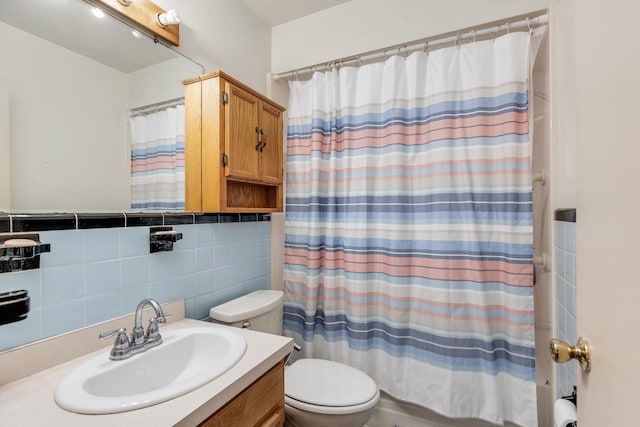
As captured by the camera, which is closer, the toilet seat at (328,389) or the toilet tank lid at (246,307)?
the toilet seat at (328,389)

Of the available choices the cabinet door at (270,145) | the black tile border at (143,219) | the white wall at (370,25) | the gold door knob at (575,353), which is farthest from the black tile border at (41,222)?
the white wall at (370,25)

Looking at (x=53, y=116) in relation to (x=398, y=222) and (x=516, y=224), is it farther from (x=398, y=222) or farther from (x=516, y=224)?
(x=516, y=224)

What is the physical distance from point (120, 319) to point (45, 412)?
0.40m

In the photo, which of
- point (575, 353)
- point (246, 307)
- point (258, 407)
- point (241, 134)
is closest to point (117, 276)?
point (246, 307)

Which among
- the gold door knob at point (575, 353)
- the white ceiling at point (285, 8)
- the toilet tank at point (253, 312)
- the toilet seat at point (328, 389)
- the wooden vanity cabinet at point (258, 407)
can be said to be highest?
the white ceiling at point (285, 8)

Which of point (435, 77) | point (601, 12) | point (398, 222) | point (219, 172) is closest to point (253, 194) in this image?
point (219, 172)

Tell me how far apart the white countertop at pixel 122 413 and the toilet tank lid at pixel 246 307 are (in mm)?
409

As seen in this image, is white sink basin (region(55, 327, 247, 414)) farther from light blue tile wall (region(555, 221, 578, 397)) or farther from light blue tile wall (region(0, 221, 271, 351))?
light blue tile wall (region(555, 221, 578, 397))

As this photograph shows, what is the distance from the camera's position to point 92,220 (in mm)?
978

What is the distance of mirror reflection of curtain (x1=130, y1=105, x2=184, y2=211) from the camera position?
3.75 feet

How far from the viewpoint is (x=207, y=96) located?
4.35ft

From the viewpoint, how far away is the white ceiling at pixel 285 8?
1.73 metres

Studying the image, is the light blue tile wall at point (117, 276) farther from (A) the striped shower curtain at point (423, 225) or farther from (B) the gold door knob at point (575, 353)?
(B) the gold door knob at point (575, 353)

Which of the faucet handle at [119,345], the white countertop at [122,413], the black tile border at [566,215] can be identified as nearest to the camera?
the white countertop at [122,413]
